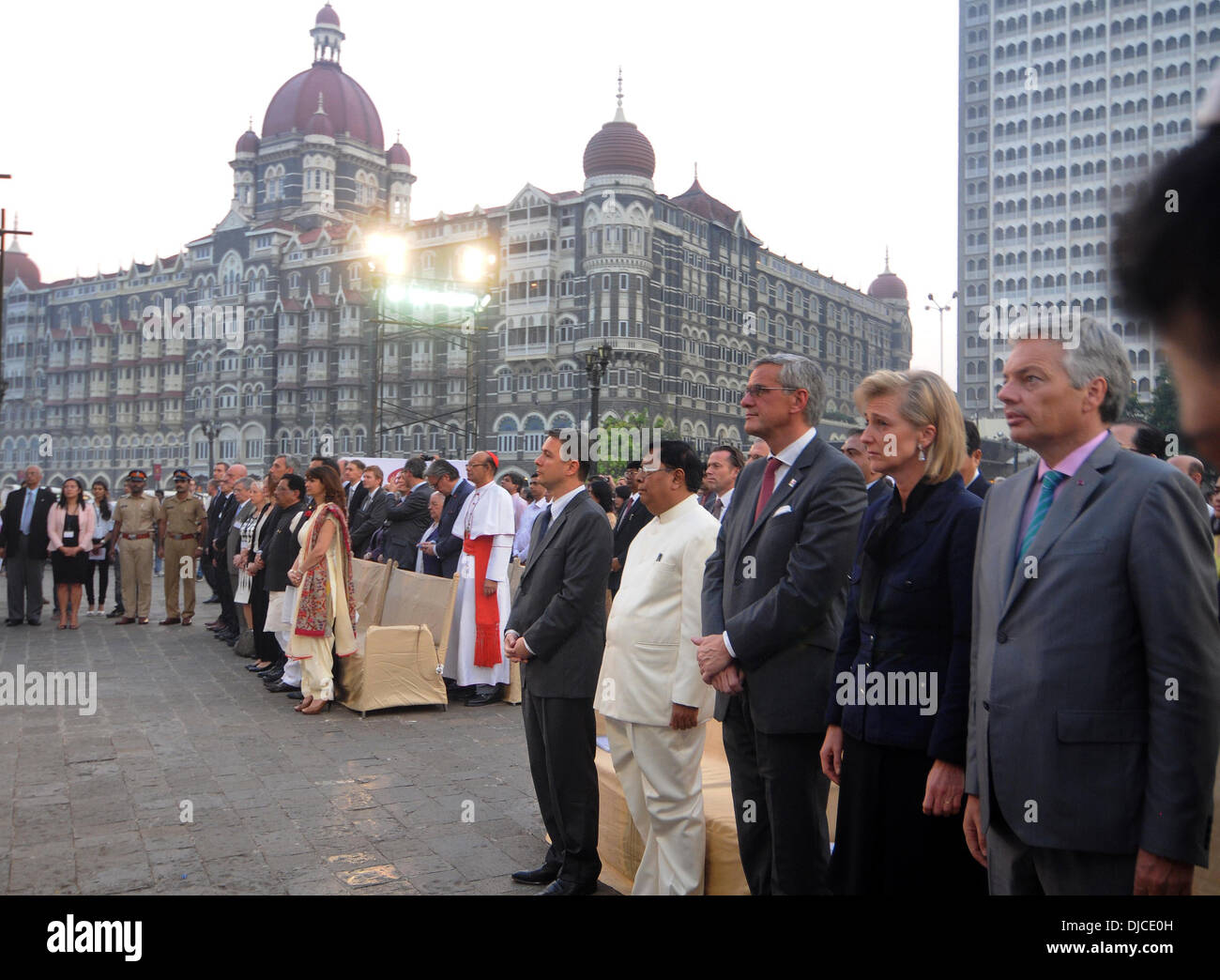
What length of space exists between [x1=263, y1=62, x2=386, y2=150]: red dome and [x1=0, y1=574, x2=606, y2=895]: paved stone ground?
77.5 meters

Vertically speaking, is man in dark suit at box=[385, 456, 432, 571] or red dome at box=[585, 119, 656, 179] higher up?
red dome at box=[585, 119, 656, 179]

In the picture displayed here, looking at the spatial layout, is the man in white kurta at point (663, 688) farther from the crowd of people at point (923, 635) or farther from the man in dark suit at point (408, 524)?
the man in dark suit at point (408, 524)

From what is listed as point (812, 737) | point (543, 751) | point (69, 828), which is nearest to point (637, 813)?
point (543, 751)

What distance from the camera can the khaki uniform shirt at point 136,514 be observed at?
576 inches

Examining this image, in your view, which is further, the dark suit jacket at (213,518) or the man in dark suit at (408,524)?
the dark suit jacket at (213,518)

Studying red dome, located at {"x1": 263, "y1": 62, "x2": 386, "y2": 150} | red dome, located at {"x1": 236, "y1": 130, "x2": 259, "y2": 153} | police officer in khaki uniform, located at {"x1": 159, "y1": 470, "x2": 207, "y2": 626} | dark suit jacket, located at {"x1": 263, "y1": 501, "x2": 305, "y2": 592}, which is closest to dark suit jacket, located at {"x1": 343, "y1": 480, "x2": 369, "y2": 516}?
dark suit jacket, located at {"x1": 263, "y1": 501, "x2": 305, "y2": 592}

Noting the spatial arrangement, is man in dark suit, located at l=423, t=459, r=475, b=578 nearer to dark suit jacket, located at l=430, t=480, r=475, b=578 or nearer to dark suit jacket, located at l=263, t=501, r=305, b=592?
dark suit jacket, located at l=430, t=480, r=475, b=578

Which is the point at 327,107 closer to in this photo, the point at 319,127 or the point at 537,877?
the point at 319,127

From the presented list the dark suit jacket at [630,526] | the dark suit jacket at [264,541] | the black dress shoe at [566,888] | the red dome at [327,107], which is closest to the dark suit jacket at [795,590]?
the black dress shoe at [566,888]

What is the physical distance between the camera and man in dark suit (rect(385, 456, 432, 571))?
1161 cm

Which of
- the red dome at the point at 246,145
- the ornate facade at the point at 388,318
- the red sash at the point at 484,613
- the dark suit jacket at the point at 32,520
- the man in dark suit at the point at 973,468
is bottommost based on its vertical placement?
the red sash at the point at 484,613

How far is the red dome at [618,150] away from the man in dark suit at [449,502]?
47.1 m

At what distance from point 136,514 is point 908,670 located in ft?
47.1
